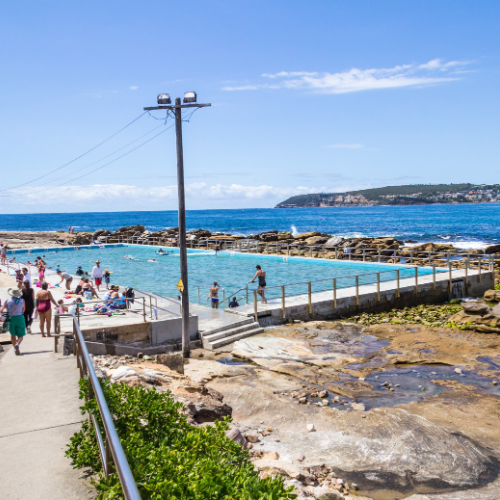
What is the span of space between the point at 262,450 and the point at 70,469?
→ 4.28 meters

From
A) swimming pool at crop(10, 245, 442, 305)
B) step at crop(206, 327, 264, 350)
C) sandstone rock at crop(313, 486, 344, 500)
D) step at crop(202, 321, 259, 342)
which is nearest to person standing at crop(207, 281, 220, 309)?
swimming pool at crop(10, 245, 442, 305)

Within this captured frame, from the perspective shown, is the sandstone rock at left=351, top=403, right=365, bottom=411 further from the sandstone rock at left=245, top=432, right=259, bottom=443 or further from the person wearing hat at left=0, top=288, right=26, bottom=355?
the person wearing hat at left=0, top=288, right=26, bottom=355

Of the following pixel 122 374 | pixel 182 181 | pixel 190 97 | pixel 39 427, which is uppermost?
pixel 190 97

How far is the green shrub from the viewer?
3680 mm

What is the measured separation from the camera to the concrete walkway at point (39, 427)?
4.08m

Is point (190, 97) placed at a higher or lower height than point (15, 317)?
higher

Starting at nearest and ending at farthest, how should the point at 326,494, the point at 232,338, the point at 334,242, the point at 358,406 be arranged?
the point at 326,494 < the point at 358,406 < the point at 232,338 < the point at 334,242

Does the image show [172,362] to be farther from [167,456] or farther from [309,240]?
[309,240]

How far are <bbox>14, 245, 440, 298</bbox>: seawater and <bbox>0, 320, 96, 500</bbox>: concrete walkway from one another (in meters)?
11.4

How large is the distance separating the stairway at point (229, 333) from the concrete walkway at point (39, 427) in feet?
21.6

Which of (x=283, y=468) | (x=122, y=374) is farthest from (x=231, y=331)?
(x=283, y=468)

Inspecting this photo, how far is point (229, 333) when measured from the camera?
1579 cm

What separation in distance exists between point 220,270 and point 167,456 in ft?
85.3

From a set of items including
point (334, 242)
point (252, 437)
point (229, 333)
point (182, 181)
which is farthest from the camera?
point (334, 242)
